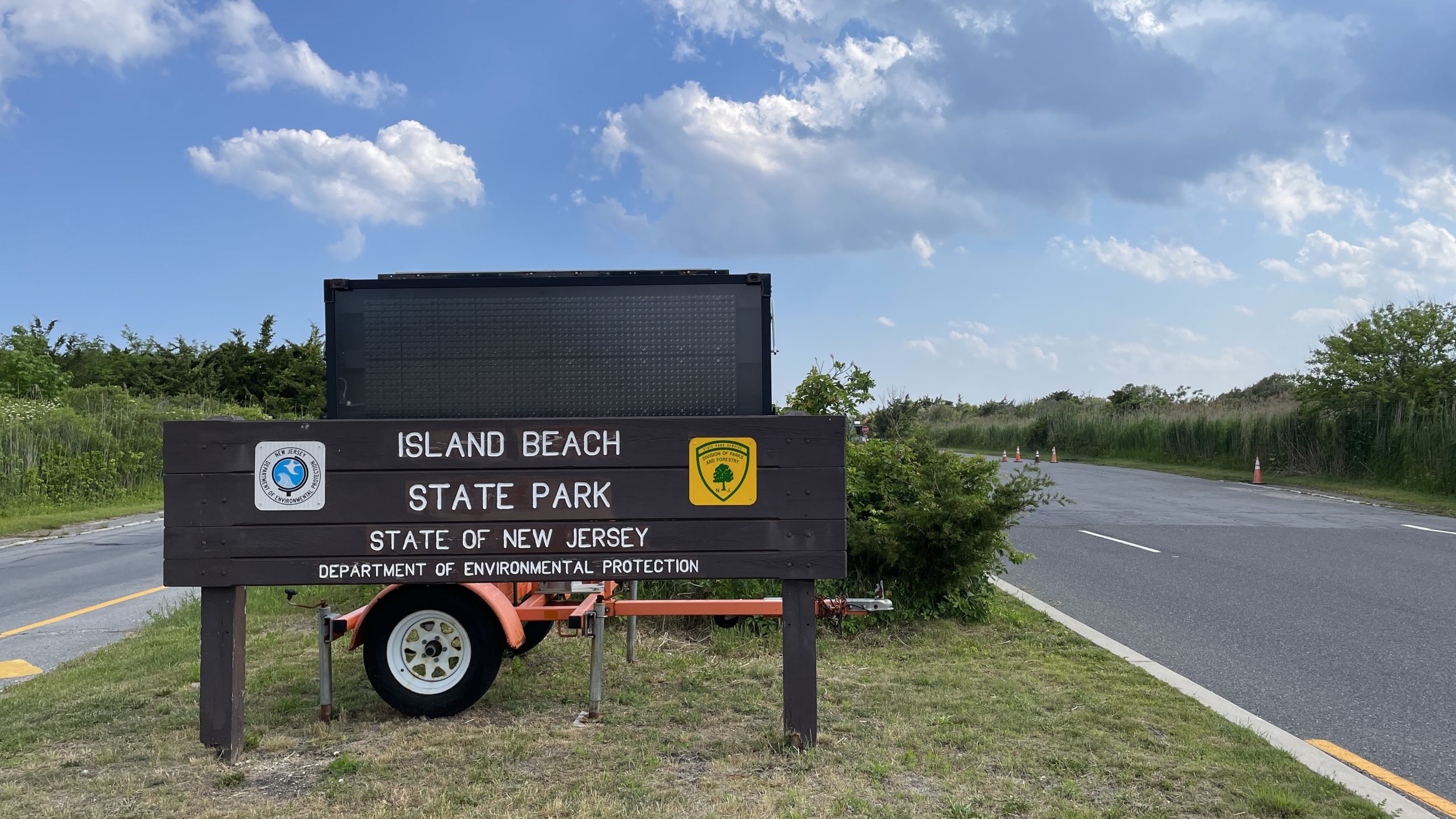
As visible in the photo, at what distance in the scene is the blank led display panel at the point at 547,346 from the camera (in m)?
4.52

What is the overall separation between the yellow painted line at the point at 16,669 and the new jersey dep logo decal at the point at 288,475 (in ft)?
11.6

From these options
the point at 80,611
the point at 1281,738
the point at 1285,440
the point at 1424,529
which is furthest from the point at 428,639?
the point at 1285,440

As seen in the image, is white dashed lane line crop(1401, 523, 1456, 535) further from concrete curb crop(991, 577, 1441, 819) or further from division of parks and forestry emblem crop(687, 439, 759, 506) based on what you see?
division of parks and forestry emblem crop(687, 439, 759, 506)

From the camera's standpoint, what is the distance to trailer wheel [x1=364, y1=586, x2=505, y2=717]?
5.00 metres

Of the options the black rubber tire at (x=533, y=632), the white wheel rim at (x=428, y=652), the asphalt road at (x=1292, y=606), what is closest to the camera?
the white wheel rim at (x=428, y=652)

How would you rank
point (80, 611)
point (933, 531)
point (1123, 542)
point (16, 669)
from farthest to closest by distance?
point (1123, 542) → point (80, 611) → point (933, 531) → point (16, 669)

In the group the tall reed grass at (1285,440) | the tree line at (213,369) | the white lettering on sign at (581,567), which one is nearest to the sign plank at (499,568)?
the white lettering on sign at (581,567)

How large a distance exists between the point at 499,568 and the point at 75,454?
65.3ft

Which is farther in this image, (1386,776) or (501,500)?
(501,500)

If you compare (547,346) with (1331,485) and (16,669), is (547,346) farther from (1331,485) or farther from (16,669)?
(1331,485)

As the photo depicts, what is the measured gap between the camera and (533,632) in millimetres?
5773

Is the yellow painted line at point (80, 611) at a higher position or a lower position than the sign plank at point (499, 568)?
lower

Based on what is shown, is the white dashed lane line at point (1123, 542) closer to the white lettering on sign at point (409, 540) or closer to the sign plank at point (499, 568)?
the sign plank at point (499, 568)

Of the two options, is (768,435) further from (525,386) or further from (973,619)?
(973,619)
